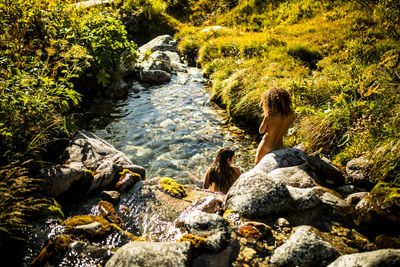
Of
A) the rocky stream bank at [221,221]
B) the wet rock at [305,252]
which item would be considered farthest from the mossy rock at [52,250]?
the wet rock at [305,252]

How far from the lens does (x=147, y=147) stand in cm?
638

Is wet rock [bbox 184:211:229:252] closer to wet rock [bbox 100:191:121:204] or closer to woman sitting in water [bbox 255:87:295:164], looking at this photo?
wet rock [bbox 100:191:121:204]

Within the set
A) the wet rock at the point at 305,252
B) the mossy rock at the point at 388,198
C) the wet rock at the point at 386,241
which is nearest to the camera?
the wet rock at the point at 305,252

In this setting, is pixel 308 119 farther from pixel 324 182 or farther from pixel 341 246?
pixel 341 246

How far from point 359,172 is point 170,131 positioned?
4.91m

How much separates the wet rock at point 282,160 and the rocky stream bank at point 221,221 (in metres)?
0.02

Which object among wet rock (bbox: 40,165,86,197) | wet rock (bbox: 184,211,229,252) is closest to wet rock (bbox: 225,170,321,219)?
wet rock (bbox: 184,211,229,252)

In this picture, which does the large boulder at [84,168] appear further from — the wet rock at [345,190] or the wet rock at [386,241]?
the wet rock at [386,241]

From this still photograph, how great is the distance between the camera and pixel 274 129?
187 inches

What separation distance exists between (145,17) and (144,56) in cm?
775

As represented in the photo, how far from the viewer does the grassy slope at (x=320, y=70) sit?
14.4 feet

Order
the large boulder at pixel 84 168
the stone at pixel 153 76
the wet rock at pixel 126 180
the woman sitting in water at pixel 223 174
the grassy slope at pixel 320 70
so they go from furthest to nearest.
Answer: the stone at pixel 153 76 → the woman sitting in water at pixel 223 174 → the grassy slope at pixel 320 70 → the wet rock at pixel 126 180 → the large boulder at pixel 84 168

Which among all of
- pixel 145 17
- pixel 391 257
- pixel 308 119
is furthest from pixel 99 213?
pixel 145 17

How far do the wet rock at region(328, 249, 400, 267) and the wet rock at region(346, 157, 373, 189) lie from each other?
1.86 meters
